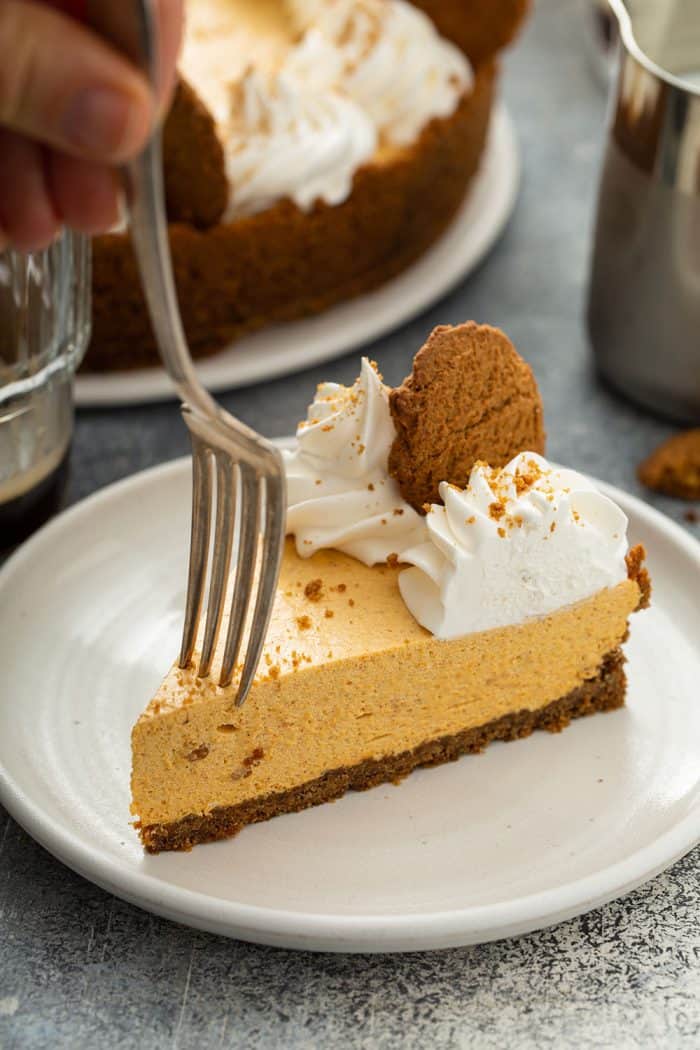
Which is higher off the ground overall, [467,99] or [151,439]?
[467,99]

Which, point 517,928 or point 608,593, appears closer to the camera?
point 517,928

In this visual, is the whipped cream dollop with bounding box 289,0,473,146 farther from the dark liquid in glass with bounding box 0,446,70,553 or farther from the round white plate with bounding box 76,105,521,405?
the dark liquid in glass with bounding box 0,446,70,553

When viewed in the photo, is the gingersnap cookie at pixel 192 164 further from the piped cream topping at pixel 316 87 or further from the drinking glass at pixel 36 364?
the drinking glass at pixel 36 364

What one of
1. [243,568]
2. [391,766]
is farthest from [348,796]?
[243,568]

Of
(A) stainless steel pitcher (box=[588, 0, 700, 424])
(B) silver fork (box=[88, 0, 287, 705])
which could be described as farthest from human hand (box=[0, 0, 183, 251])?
(A) stainless steel pitcher (box=[588, 0, 700, 424])

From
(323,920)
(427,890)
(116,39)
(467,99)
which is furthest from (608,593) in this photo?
(467,99)

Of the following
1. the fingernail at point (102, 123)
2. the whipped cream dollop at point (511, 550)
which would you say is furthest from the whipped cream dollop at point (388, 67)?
the fingernail at point (102, 123)

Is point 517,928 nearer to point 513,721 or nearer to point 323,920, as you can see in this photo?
point 323,920

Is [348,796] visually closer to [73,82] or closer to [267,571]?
[267,571]
